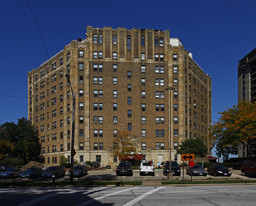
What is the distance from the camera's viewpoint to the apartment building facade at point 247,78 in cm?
11969

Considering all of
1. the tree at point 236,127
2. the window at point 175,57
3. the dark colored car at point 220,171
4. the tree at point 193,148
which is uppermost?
the window at point 175,57

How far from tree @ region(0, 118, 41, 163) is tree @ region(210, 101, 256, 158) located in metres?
47.9

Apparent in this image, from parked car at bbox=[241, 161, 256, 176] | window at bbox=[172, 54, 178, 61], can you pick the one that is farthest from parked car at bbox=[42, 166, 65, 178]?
window at bbox=[172, 54, 178, 61]

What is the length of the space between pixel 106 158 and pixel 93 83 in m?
17.5

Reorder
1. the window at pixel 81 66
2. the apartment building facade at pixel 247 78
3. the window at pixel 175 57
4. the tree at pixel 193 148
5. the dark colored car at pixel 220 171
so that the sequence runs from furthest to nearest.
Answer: the apartment building facade at pixel 247 78 < the window at pixel 175 57 < the window at pixel 81 66 < the tree at pixel 193 148 < the dark colored car at pixel 220 171

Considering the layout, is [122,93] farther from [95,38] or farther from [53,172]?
[53,172]

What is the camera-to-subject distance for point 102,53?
3063 inches

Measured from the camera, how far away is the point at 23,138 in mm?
84938

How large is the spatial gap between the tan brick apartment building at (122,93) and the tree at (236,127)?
19.7 meters

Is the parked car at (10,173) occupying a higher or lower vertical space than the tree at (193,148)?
lower

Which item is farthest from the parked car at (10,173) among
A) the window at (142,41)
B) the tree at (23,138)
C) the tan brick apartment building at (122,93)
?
the window at (142,41)

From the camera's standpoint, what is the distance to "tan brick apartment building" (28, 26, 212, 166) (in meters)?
75.5

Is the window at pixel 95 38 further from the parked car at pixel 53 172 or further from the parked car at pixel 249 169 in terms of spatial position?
the parked car at pixel 249 169

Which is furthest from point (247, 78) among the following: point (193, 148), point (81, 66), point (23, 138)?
point (23, 138)
